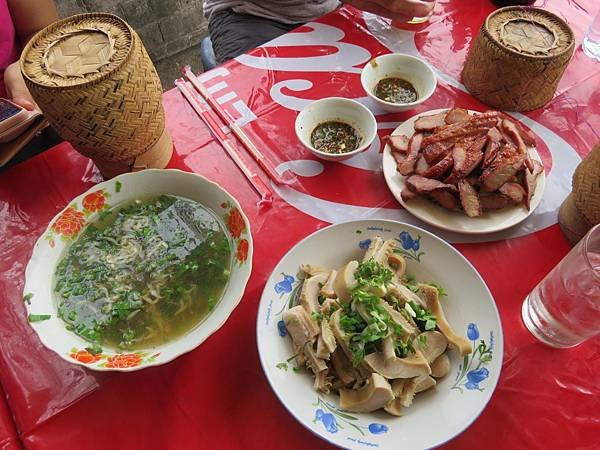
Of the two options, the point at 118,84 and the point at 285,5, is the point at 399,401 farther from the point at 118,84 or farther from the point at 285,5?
the point at 285,5

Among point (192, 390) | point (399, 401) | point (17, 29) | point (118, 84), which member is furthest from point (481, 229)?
point (17, 29)

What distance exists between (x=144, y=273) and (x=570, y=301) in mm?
1146

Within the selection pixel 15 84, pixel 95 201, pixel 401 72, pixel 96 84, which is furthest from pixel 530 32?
pixel 15 84

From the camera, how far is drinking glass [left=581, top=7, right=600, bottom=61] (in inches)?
77.4

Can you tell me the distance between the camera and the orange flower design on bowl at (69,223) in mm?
1283

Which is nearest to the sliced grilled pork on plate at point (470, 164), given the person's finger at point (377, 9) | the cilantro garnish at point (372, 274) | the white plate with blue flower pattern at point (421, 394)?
the white plate with blue flower pattern at point (421, 394)

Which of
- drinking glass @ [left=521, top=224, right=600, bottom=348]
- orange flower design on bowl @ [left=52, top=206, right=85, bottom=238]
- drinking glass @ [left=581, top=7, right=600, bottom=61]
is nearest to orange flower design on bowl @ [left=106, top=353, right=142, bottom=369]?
orange flower design on bowl @ [left=52, top=206, right=85, bottom=238]

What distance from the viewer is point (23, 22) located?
2.01 meters

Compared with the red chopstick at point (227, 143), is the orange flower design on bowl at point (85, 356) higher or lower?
lower

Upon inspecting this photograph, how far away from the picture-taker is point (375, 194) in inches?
62.1

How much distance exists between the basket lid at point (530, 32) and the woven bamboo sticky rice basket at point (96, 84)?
1.25 m

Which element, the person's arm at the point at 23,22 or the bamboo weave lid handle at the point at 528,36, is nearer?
the bamboo weave lid handle at the point at 528,36

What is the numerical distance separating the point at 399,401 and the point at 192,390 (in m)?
0.53

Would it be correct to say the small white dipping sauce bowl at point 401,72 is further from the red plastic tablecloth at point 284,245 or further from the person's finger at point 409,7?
the person's finger at point 409,7
